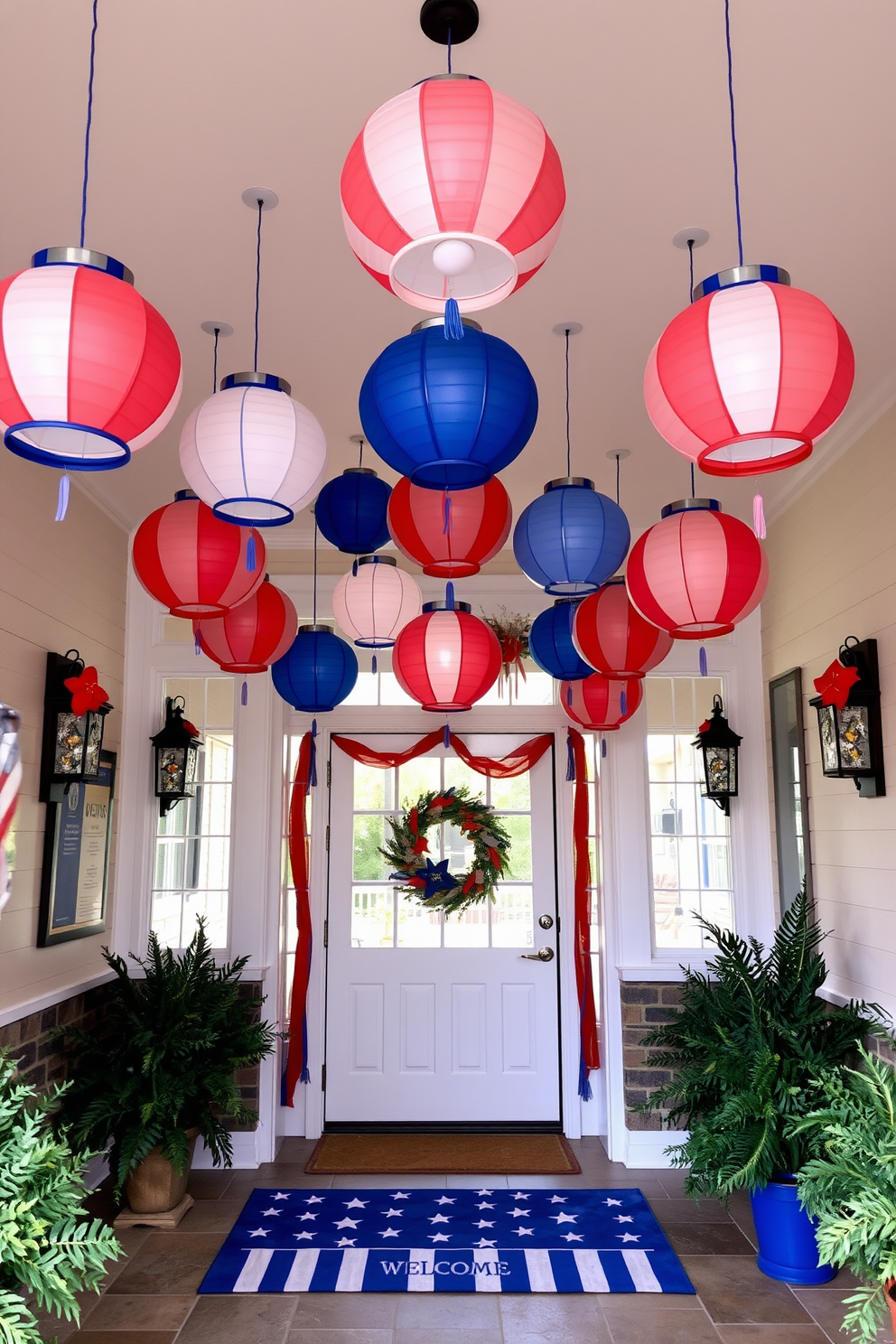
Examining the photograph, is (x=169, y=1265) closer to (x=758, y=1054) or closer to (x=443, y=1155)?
(x=443, y=1155)

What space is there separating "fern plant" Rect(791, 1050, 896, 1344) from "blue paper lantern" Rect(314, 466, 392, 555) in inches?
78.8

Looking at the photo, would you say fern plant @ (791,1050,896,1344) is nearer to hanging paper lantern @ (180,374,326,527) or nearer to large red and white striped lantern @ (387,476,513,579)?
large red and white striped lantern @ (387,476,513,579)

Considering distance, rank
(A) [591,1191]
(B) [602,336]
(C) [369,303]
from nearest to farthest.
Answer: (C) [369,303]
(B) [602,336]
(A) [591,1191]

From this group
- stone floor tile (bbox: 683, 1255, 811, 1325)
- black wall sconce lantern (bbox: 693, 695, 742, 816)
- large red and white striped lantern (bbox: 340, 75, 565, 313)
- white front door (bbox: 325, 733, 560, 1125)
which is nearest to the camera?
large red and white striped lantern (bbox: 340, 75, 565, 313)

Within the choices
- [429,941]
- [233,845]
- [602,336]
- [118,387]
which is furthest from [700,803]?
[118,387]

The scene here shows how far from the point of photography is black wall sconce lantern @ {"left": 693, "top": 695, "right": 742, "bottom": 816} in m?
A: 4.83

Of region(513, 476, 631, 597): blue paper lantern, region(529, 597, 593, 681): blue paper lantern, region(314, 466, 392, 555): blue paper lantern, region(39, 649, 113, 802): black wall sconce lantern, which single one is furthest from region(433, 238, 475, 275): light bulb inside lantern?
region(39, 649, 113, 802): black wall sconce lantern

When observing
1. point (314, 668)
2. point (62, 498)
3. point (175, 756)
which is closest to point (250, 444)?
point (62, 498)

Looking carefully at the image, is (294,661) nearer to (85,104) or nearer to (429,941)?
(85,104)

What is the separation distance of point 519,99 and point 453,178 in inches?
44.6

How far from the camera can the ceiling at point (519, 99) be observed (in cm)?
197

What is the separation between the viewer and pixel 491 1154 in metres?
4.61

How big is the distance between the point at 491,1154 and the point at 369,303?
371cm

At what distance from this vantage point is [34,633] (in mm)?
3783
